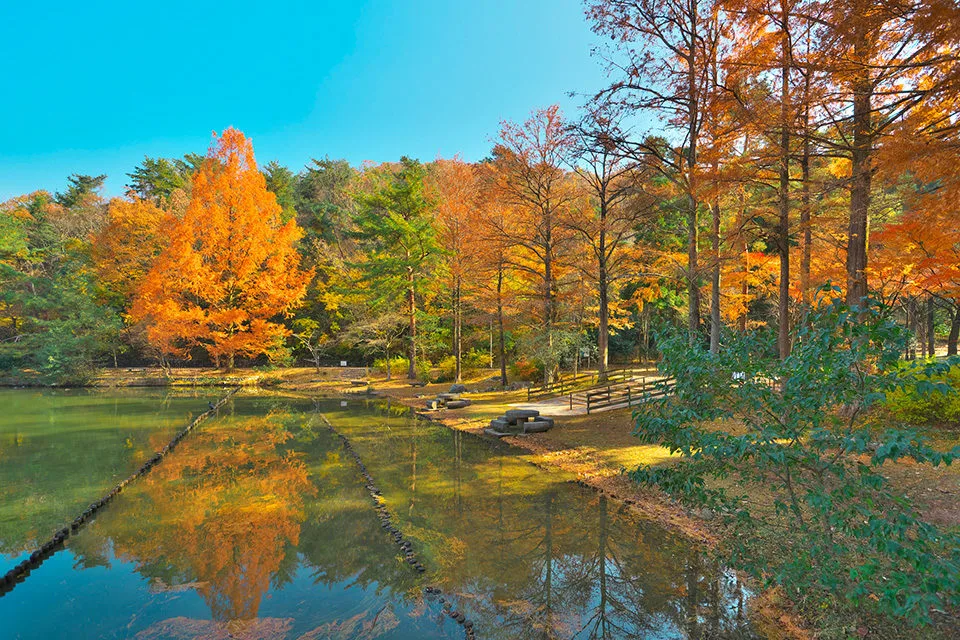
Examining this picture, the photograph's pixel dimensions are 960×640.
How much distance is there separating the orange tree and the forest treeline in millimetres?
132

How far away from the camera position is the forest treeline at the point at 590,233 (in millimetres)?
8922

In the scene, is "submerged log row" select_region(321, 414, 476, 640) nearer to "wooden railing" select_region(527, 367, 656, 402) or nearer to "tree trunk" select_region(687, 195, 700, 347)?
"wooden railing" select_region(527, 367, 656, 402)

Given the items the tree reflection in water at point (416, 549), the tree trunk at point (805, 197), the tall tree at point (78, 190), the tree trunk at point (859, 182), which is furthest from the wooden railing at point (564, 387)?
the tall tree at point (78, 190)

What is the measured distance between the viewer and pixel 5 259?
32250mm

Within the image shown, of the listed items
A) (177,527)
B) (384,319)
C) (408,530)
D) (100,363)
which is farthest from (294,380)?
(408,530)

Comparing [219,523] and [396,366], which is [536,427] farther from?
[396,366]

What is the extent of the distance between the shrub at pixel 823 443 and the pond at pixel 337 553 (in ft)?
5.89

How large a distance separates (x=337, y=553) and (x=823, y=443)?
662cm

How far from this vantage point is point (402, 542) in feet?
23.6

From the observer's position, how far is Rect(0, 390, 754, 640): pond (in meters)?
5.33

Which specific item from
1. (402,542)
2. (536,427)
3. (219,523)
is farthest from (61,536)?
(536,427)

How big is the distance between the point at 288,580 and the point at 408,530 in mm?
2034

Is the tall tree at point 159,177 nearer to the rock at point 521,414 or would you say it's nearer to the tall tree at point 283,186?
the tall tree at point 283,186

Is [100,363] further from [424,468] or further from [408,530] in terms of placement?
[408,530]
